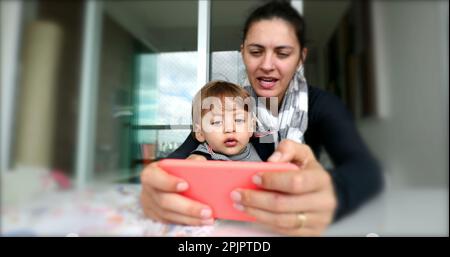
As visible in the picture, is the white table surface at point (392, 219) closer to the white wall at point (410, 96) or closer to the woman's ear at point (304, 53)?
the white wall at point (410, 96)

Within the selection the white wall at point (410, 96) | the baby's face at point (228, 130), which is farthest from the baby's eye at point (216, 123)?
the white wall at point (410, 96)

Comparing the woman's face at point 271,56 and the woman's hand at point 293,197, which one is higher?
the woman's face at point 271,56

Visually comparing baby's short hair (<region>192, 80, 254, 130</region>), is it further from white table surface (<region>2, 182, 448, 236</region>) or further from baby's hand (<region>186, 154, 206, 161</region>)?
white table surface (<region>2, 182, 448, 236</region>)

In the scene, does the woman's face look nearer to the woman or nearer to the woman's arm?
the woman

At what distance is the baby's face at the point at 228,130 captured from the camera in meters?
0.45

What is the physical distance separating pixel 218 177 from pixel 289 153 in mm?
A: 111

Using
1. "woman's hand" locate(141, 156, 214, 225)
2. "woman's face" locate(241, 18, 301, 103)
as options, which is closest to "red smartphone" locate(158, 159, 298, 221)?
"woman's hand" locate(141, 156, 214, 225)

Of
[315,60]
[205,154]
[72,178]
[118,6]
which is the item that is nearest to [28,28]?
[118,6]

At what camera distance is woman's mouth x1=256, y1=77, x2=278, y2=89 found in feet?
1.55

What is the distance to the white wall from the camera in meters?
0.44

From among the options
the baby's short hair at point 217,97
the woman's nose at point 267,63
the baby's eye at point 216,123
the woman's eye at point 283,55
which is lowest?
the baby's eye at point 216,123

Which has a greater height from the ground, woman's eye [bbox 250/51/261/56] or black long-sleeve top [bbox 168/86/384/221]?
woman's eye [bbox 250/51/261/56]

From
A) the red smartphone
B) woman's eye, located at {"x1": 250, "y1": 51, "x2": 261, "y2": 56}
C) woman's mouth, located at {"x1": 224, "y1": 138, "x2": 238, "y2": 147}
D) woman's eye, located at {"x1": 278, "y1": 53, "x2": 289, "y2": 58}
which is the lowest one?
the red smartphone

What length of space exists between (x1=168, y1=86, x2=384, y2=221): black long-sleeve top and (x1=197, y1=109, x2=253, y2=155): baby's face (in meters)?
0.02
